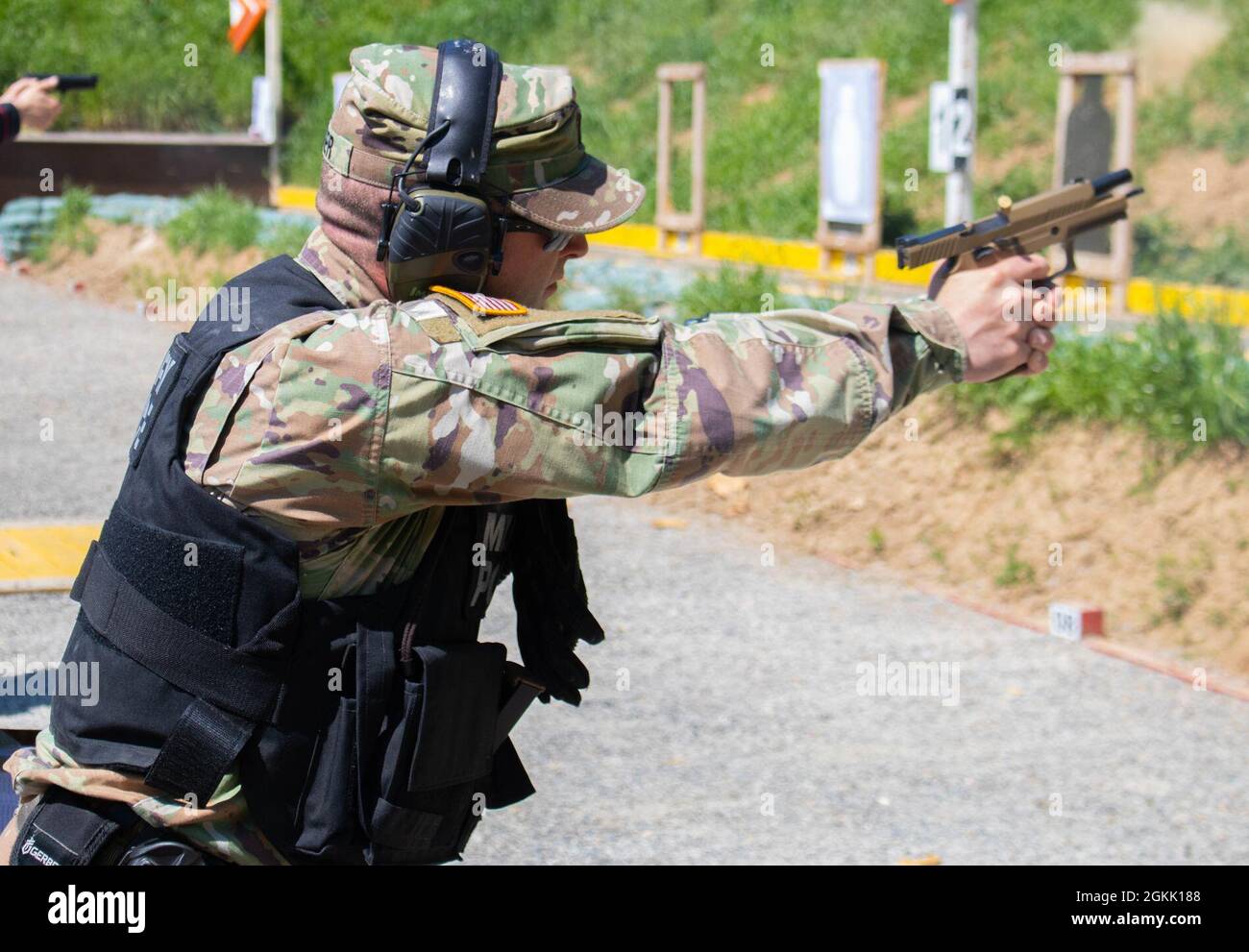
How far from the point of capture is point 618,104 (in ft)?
66.7

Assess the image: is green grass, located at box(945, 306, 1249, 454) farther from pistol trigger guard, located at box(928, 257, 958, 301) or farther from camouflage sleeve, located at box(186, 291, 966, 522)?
camouflage sleeve, located at box(186, 291, 966, 522)

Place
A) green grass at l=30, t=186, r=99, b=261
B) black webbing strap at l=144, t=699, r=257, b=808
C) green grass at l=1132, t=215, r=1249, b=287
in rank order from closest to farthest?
black webbing strap at l=144, t=699, r=257, b=808 < green grass at l=1132, t=215, r=1249, b=287 < green grass at l=30, t=186, r=99, b=261

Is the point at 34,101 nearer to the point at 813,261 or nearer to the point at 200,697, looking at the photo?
the point at 200,697

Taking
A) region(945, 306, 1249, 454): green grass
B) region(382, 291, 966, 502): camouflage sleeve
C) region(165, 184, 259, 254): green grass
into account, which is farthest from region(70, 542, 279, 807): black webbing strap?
region(165, 184, 259, 254): green grass

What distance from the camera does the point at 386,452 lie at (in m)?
2.15

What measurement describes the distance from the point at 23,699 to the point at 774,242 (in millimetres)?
10261

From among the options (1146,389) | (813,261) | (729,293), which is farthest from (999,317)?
(813,261)

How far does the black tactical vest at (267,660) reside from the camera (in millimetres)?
2254

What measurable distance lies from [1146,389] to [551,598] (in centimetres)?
474

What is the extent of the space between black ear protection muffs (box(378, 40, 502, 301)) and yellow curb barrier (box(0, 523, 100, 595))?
346 cm

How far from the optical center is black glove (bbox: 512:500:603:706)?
8.41ft
